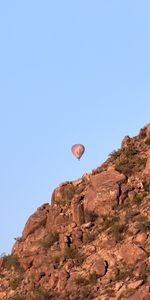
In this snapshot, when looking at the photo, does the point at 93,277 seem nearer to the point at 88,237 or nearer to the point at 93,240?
the point at 93,240

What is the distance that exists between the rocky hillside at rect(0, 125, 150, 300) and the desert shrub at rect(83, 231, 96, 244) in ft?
0.17

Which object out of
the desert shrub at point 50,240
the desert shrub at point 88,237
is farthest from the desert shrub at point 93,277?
the desert shrub at point 50,240

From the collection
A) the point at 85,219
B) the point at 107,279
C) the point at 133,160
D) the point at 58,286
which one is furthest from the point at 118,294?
the point at 133,160

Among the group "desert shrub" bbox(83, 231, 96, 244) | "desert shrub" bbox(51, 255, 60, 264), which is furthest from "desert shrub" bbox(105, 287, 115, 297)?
"desert shrub" bbox(51, 255, 60, 264)

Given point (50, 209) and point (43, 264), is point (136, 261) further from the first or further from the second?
point (50, 209)

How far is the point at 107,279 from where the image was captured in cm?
3784

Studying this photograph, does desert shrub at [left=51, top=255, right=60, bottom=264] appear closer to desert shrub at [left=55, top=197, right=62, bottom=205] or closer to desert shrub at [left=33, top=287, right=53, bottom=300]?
desert shrub at [left=33, top=287, right=53, bottom=300]

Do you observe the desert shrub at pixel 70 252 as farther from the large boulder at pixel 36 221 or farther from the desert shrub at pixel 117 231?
the large boulder at pixel 36 221

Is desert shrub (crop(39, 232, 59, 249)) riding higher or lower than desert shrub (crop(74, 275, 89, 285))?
higher

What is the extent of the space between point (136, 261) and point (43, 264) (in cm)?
711

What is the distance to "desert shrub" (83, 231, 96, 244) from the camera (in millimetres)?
41719

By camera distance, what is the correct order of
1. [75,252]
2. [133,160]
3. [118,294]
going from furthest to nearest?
[133,160]
[75,252]
[118,294]

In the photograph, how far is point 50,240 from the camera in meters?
44.0

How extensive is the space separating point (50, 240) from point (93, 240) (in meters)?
3.30
